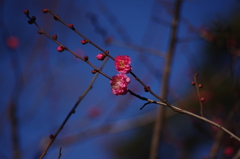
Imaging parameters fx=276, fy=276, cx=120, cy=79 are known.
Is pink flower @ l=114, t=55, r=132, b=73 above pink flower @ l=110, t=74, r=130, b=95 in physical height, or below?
above

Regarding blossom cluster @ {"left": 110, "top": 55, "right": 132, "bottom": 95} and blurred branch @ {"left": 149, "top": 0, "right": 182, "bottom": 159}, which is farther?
blurred branch @ {"left": 149, "top": 0, "right": 182, "bottom": 159}

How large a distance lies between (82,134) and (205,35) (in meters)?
1.81

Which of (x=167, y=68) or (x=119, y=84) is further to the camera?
(x=167, y=68)

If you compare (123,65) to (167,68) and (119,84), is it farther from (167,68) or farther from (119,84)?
(167,68)

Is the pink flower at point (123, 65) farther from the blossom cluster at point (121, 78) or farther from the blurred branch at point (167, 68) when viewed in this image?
the blurred branch at point (167, 68)

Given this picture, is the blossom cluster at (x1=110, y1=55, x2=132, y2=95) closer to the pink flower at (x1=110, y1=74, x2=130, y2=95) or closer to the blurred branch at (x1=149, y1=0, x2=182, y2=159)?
the pink flower at (x1=110, y1=74, x2=130, y2=95)

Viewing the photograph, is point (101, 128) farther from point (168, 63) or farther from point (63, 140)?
point (168, 63)

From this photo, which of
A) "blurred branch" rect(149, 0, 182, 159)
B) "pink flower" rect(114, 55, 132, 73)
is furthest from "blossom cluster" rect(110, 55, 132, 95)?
"blurred branch" rect(149, 0, 182, 159)

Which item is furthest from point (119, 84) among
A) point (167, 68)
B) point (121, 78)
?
point (167, 68)

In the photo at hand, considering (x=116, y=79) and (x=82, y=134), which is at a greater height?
(x=82, y=134)

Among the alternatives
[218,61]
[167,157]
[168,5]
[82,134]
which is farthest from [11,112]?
[218,61]

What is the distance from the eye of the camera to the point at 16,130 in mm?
2734

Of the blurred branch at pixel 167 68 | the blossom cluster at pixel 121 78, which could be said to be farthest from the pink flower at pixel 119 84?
the blurred branch at pixel 167 68

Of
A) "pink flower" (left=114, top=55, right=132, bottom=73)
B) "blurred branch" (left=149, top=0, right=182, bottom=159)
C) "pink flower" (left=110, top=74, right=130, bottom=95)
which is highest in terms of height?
"blurred branch" (left=149, top=0, right=182, bottom=159)
